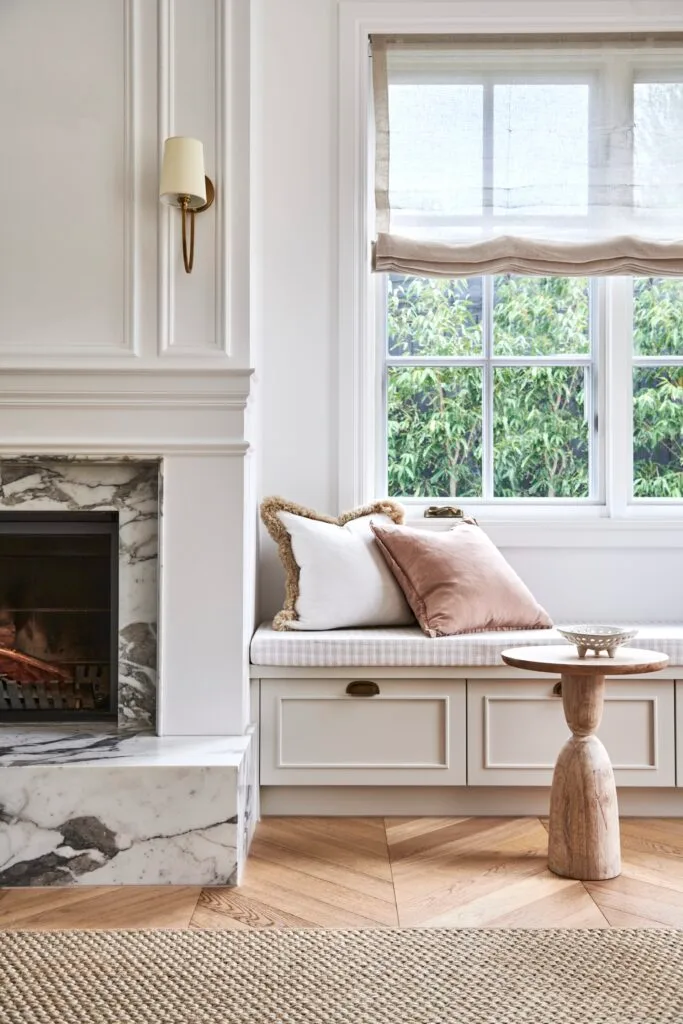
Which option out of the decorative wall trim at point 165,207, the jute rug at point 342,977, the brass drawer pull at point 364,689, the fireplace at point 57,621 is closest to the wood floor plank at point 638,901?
the jute rug at point 342,977

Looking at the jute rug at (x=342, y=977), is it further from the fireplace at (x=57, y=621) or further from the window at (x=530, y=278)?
the window at (x=530, y=278)

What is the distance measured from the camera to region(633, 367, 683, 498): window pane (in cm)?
370

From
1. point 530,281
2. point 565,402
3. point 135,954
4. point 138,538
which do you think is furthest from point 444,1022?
point 530,281

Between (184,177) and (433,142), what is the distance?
4.22 feet

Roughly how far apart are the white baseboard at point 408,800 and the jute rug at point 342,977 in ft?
2.85

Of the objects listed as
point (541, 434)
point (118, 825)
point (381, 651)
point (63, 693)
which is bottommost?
point (118, 825)

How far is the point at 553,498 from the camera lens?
3.69 m

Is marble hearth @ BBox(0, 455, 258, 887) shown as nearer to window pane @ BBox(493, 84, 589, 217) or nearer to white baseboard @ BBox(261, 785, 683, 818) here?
white baseboard @ BBox(261, 785, 683, 818)

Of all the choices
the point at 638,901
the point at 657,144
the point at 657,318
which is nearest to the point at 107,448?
the point at 638,901

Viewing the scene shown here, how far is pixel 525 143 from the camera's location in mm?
3635

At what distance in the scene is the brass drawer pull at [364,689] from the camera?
2.97m

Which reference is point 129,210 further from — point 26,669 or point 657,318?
point 657,318

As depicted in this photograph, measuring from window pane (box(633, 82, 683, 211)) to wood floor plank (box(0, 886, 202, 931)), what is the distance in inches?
112

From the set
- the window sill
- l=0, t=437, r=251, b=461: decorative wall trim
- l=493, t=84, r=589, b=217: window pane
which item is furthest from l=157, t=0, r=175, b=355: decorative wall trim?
l=493, t=84, r=589, b=217: window pane
